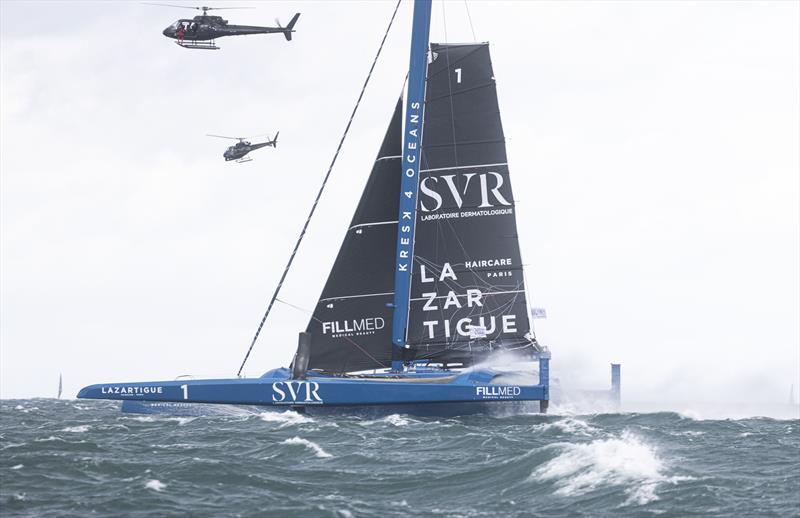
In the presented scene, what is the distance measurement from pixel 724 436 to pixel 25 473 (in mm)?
16420

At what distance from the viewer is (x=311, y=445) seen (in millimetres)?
24516

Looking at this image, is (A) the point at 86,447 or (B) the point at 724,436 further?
(B) the point at 724,436

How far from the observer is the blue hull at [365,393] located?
31.5 metres

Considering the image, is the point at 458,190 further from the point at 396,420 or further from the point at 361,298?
the point at 396,420

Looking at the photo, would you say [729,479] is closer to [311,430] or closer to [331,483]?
[331,483]

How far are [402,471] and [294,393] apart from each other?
11.5m

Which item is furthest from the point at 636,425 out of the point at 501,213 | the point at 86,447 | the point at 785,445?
the point at 86,447

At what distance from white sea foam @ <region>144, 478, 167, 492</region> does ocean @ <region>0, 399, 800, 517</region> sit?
0.11 feet

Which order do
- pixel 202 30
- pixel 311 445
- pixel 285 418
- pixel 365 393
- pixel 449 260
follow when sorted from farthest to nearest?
pixel 202 30, pixel 449 260, pixel 365 393, pixel 285 418, pixel 311 445

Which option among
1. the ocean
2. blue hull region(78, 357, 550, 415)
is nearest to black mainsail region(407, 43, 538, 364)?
blue hull region(78, 357, 550, 415)

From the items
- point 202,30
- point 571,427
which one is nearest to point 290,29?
point 202,30

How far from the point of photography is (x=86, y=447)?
23906 millimetres

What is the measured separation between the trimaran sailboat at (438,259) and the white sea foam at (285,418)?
2.43 meters

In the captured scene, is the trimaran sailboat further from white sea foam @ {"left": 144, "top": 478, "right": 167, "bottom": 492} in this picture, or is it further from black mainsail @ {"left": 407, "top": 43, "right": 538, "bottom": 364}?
white sea foam @ {"left": 144, "top": 478, "right": 167, "bottom": 492}
